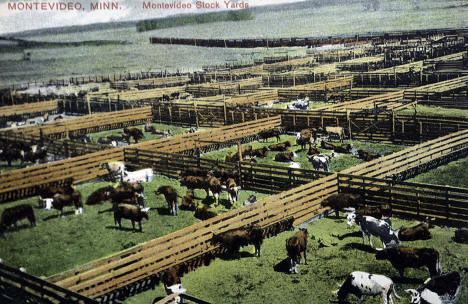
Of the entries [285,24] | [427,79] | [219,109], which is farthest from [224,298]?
[427,79]

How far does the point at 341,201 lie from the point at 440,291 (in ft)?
20.9

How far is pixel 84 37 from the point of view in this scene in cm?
2048

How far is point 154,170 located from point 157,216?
602cm

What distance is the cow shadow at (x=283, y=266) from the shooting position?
1172 cm

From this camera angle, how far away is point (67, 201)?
16.1 m

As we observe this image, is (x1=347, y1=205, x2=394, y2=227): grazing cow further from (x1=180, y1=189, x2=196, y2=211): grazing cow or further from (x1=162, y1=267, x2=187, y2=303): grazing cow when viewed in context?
(x1=162, y1=267, x2=187, y2=303): grazing cow

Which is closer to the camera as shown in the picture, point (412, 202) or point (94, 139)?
point (412, 202)

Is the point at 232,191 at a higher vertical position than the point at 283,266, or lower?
higher

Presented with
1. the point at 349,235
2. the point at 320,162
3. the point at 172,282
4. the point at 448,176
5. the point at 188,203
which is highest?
the point at 320,162

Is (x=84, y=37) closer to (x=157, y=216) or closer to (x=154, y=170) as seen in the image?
(x=154, y=170)

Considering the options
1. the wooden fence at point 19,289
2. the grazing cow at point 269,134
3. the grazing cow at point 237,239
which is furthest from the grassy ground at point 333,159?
the wooden fence at point 19,289

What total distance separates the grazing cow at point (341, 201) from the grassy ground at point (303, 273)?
1.59 metres

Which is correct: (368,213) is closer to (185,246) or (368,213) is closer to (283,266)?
(283,266)

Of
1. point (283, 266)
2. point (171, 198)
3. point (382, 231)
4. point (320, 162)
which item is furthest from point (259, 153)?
point (283, 266)
